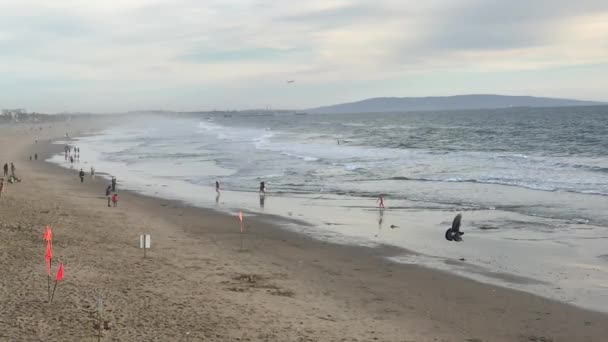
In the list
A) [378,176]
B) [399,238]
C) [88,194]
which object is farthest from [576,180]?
[88,194]

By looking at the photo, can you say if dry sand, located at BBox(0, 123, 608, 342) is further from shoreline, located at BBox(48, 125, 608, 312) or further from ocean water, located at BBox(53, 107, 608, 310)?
ocean water, located at BBox(53, 107, 608, 310)

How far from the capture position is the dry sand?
10984 mm

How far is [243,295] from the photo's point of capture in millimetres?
A: 13250

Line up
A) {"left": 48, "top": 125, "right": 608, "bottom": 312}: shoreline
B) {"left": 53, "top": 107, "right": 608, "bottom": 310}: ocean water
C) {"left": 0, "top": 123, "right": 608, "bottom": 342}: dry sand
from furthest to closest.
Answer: {"left": 53, "top": 107, "right": 608, "bottom": 310}: ocean water
{"left": 48, "top": 125, "right": 608, "bottom": 312}: shoreline
{"left": 0, "top": 123, "right": 608, "bottom": 342}: dry sand

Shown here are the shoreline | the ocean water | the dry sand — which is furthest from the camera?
the ocean water

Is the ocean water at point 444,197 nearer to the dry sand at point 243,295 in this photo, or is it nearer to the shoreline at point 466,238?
the shoreline at point 466,238

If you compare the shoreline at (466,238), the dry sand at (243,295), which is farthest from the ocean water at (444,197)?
the dry sand at (243,295)

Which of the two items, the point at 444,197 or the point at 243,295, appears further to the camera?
the point at 444,197

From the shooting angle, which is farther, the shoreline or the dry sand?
the shoreline

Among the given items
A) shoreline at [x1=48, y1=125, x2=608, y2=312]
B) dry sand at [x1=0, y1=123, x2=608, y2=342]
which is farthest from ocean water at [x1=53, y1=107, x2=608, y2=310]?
dry sand at [x1=0, y1=123, x2=608, y2=342]

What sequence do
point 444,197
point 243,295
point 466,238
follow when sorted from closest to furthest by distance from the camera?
point 243,295, point 466,238, point 444,197

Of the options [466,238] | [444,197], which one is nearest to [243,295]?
[466,238]

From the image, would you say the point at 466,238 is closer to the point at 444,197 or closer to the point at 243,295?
the point at 444,197

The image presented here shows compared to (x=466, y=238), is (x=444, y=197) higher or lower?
higher
